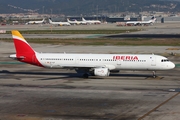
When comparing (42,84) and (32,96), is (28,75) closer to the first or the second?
(42,84)

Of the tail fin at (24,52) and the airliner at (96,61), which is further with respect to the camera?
the tail fin at (24,52)

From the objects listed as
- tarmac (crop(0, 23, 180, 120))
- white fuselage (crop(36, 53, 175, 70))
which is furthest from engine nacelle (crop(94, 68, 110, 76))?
white fuselage (crop(36, 53, 175, 70))

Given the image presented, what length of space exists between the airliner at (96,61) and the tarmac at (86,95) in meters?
1.54

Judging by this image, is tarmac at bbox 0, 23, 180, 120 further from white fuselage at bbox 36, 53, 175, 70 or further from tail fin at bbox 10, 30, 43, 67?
tail fin at bbox 10, 30, 43, 67

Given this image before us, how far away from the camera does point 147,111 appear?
3831 centimetres

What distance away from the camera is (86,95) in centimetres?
4566

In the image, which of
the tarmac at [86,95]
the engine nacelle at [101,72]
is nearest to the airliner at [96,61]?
the engine nacelle at [101,72]

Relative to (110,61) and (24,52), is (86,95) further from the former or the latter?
(24,52)

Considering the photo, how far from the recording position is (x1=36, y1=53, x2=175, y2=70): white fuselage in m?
56.8

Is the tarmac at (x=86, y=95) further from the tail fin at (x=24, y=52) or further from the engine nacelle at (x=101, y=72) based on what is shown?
the tail fin at (x=24, y=52)

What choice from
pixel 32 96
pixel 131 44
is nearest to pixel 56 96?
→ pixel 32 96

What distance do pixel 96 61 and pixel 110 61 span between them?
2.01 metres

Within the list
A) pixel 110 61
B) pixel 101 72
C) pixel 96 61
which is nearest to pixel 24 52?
pixel 96 61

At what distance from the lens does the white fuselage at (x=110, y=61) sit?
5684 centimetres
